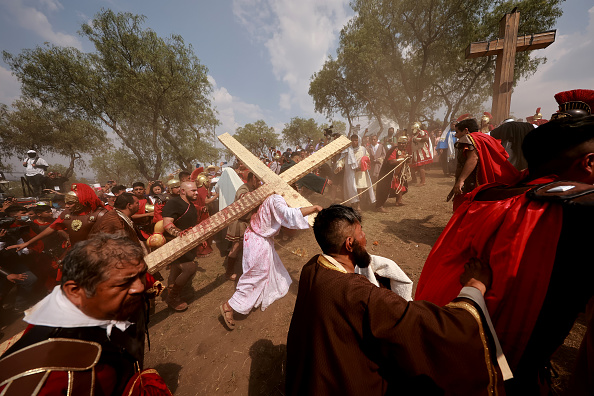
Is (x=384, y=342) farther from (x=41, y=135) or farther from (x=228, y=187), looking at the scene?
(x=41, y=135)

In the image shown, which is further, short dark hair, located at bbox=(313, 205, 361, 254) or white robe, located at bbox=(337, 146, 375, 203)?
white robe, located at bbox=(337, 146, 375, 203)

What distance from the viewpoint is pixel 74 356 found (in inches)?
41.9

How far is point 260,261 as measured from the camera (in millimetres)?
3426

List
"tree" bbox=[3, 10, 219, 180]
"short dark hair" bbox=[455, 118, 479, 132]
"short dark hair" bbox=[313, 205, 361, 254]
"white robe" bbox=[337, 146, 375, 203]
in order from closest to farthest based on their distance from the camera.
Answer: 1. "short dark hair" bbox=[313, 205, 361, 254]
2. "short dark hair" bbox=[455, 118, 479, 132]
3. "white robe" bbox=[337, 146, 375, 203]
4. "tree" bbox=[3, 10, 219, 180]

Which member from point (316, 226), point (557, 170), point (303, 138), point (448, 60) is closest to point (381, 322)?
point (316, 226)

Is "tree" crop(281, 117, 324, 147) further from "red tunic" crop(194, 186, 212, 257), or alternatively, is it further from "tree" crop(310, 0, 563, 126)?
"red tunic" crop(194, 186, 212, 257)

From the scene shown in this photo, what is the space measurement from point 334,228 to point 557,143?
154 cm

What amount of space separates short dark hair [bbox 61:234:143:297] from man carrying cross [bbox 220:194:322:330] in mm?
1971

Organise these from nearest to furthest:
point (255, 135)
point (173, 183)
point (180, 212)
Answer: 1. point (180, 212)
2. point (173, 183)
3. point (255, 135)

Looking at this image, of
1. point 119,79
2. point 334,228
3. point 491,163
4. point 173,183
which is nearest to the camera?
point 334,228

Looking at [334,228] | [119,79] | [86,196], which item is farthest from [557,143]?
[119,79]

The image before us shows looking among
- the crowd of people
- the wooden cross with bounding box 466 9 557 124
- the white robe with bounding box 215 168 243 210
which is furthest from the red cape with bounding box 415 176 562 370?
the wooden cross with bounding box 466 9 557 124

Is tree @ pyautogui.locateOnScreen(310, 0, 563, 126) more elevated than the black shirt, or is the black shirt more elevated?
tree @ pyautogui.locateOnScreen(310, 0, 563, 126)

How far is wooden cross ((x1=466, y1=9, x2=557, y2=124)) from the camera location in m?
6.06
